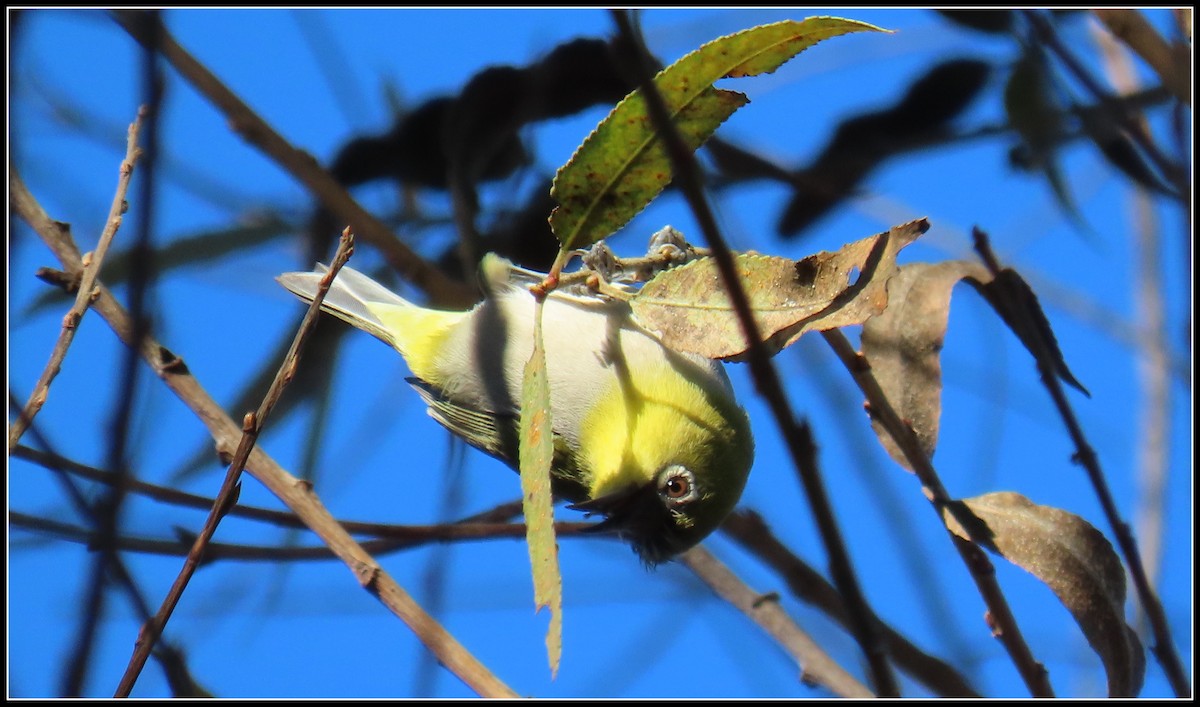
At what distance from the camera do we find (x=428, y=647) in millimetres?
1347

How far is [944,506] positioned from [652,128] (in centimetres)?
79

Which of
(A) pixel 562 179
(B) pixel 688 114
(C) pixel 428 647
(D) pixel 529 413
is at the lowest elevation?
(C) pixel 428 647

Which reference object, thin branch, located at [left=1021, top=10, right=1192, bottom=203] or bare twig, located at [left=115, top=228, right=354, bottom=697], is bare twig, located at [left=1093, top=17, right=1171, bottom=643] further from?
bare twig, located at [left=115, top=228, right=354, bottom=697]

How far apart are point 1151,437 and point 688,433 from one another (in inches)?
97.3

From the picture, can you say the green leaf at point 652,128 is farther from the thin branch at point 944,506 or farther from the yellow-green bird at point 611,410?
the yellow-green bird at point 611,410

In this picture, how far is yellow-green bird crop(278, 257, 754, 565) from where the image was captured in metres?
2.60

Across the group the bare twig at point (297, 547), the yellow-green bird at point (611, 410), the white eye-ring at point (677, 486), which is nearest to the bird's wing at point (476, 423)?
the yellow-green bird at point (611, 410)

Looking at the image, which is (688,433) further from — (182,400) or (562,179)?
(182,400)

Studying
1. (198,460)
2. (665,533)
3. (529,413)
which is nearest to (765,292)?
(529,413)

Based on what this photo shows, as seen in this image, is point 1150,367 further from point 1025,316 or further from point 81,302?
point 81,302

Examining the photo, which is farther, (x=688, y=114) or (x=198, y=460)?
(x=198, y=460)

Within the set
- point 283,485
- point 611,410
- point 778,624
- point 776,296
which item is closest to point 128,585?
point 283,485

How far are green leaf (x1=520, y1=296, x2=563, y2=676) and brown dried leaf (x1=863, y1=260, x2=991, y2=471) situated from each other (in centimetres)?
68

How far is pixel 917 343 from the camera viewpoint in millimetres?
2023
